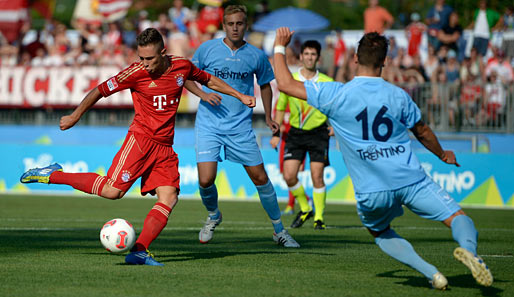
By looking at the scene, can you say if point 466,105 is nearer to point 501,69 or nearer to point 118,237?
point 501,69

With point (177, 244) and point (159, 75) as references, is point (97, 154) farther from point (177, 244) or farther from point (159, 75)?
point (159, 75)

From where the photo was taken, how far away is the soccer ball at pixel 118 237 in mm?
7535

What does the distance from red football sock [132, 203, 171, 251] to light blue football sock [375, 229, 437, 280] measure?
85.2 inches

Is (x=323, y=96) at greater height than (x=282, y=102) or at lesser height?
greater

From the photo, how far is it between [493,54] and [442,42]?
138 cm

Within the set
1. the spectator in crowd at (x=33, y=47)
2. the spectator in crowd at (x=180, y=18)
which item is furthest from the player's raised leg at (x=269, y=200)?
the spectator in crowd at (x=33, y=47)

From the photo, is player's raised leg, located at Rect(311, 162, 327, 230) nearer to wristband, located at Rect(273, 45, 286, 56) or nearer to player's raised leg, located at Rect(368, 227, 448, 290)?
player's raised leg, located at Rect(368, 227, 448, 290)

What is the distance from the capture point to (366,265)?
7.85 meters

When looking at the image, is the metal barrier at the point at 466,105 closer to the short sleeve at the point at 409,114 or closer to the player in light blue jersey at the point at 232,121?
the player in light blue jersey at the point at 232,121

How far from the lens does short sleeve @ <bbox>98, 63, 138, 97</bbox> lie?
25.5ft

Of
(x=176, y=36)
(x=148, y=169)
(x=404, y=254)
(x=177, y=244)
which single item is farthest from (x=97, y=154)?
(x=404, y=254)

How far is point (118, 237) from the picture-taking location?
7.54 meters

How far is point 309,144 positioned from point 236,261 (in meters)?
5.02

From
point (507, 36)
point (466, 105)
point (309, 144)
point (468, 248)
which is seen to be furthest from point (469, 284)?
point (507, 36)
